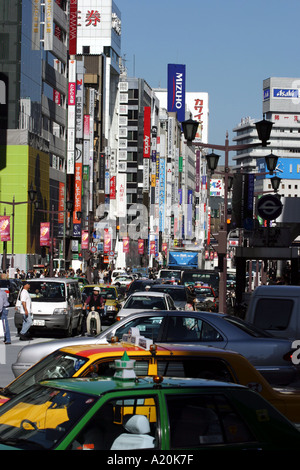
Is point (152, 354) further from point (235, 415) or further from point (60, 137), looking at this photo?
point (60, 137)

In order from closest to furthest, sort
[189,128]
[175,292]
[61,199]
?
1. [189,128]
2. [175,292]
3. [61,199]

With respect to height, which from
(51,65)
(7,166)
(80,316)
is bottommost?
(80,316)

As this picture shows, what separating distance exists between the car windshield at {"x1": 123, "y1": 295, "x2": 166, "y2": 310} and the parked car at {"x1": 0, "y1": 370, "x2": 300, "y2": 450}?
16.7 meters

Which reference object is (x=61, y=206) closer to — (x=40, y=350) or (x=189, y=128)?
(x=189, y=128)

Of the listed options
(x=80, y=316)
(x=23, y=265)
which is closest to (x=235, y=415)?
(x=80, y=316)

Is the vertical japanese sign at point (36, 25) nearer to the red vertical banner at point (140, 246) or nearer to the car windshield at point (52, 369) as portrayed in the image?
the red vertical banner at point (140, 246)

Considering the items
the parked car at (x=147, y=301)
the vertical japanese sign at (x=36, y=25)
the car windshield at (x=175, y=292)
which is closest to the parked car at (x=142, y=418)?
the parked car at (x=147, y=301)

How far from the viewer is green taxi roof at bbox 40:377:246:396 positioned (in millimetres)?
6094

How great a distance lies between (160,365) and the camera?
8656 mm

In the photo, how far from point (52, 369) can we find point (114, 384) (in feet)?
10.2

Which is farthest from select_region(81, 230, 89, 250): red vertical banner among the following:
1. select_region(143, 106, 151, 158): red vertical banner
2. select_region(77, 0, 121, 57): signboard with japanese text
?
select_region(143, 106, 151, 158): red vertical banner

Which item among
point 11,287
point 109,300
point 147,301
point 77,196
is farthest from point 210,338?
point 77,196

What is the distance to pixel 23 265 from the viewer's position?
270 ft
